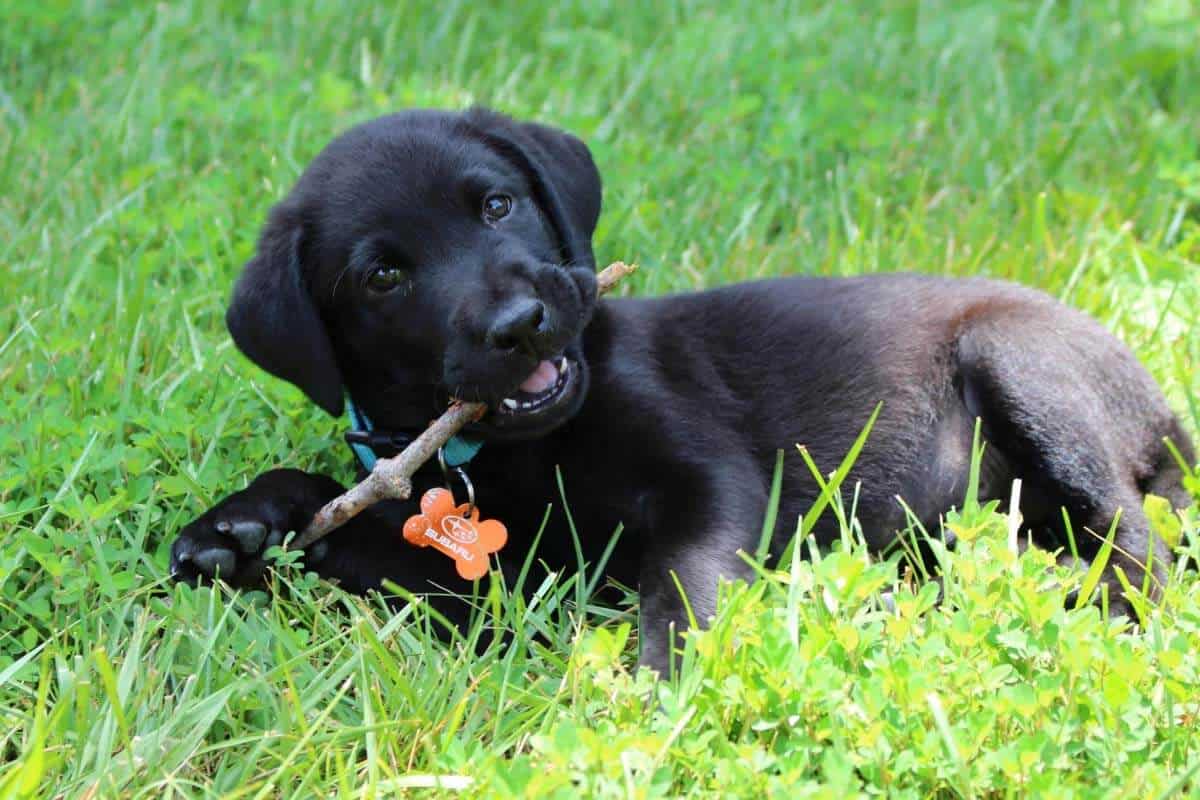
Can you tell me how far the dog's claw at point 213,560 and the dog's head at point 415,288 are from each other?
348mm

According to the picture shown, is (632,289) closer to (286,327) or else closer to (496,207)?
(496,207)

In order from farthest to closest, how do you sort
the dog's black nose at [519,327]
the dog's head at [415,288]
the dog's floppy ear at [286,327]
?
1. the dog's floppy ear at [286,327]
2. the dog's head at [415,288]
3. the dog's black nose at [519,327]

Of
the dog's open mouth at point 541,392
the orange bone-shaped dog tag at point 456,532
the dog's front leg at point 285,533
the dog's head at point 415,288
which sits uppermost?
the dog's head at point 415,288

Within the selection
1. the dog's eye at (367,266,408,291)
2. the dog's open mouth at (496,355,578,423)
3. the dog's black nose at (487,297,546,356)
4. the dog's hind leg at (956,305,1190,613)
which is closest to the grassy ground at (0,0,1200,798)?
→ the dog's hind leg at (956,305,1190,613)

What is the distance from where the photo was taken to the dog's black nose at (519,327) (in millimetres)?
2584

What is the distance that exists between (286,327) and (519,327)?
524 millimetres

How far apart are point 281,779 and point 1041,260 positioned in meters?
2.73

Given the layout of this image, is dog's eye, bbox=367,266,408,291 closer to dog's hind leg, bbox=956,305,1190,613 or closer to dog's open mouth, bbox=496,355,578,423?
dog's open mouth, bbox=496,355,578,423

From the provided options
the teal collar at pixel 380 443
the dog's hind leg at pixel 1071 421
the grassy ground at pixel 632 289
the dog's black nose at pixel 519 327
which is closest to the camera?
the grassy ground at pixel 632 289

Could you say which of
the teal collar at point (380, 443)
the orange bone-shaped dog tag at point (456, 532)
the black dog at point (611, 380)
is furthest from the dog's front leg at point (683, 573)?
the teal collar at point (380, 443)

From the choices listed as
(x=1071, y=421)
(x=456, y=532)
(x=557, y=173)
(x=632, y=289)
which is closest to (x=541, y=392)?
(x=456, y=532)

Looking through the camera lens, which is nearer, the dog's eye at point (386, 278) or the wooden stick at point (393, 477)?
the wooden stick at point (393, 477)

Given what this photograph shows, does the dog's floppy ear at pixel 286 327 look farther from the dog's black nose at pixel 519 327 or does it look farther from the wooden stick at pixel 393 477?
the dog's black nose at pixel 519 327

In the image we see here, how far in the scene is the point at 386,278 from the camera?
282 cm
